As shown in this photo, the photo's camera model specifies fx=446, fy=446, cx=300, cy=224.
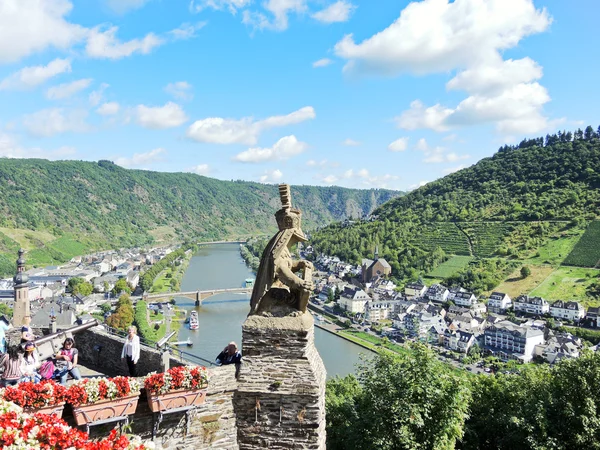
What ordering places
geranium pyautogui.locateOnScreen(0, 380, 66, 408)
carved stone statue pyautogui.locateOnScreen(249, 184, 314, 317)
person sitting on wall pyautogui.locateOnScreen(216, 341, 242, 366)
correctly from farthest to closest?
1. person sitting on wall pyautogui.locateOnScreen(216, 341, 242, 366)
2. carved stone statue pyautogui.locateOnScreen(249, 184, 314, 317)
3. geranium pyautogui.locateOnScreen(0, 380, 66, 408)

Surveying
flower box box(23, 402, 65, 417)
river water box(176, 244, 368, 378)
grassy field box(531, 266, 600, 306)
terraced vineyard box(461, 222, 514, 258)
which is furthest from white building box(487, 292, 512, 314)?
flower box box(23, 402, 65, 417)

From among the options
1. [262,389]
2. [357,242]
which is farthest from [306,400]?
[357,242]

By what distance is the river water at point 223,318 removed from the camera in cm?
4425

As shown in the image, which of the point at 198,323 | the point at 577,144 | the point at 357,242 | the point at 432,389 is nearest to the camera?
the point at 432,389

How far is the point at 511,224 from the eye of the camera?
99.6 m

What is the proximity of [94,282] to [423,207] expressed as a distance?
306 ft

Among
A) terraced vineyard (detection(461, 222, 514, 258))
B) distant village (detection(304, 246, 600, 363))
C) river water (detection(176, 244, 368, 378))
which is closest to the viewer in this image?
river water (detection(176, 244, 368, 378))

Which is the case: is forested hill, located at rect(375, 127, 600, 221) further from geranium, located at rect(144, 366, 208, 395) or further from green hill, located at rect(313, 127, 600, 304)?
geranium, located at rect(144, 366, 208, 395)

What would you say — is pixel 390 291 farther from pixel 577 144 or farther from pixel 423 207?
pixel 577 144

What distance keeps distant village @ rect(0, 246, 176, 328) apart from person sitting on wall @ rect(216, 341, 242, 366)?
32.8 metres

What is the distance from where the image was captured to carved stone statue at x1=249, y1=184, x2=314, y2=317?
18.2ft

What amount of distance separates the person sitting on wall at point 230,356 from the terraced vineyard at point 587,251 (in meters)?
79.7

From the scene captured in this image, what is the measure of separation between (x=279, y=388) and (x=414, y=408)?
6.22m

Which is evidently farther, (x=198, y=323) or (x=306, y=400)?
(x=198, y=323)
